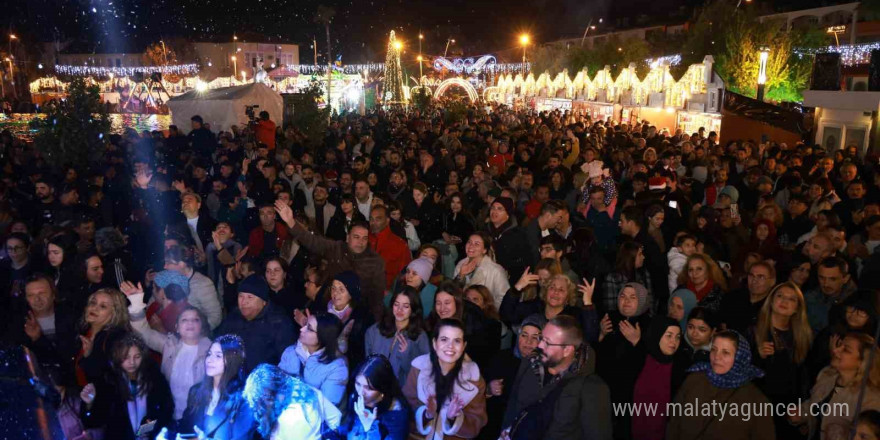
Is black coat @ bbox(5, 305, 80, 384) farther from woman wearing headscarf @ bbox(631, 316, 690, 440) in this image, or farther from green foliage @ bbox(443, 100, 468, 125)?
green foliage @ bbox(443, 100, 468, 125)

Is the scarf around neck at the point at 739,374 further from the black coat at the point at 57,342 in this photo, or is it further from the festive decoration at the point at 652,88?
the festive decoration at the point at 652,88

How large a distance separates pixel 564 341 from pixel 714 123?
691 inches

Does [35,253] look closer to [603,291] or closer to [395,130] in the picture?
[603,291]

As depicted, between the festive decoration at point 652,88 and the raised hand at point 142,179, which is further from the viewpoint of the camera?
the festive decoration at point 652,88

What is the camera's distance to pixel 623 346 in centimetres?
426

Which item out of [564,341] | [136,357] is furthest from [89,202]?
[564,341]

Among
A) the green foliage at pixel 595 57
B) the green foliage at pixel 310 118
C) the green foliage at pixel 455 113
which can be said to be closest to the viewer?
the green foliage at pixel 310 118

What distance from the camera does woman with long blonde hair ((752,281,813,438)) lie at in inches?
158

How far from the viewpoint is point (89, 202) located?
26.3 feet

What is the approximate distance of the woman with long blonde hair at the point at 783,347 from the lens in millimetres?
4004

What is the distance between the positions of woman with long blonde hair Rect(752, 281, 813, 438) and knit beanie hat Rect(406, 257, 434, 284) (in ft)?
7.50

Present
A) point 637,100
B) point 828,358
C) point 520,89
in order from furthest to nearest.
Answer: point 520,89 → point 637,100 → point 828,358

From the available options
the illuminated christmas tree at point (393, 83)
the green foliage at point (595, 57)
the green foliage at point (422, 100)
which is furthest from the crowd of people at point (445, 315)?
the green foliage at point (595, 57)

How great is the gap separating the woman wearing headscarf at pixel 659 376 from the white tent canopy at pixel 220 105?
47.1 ft
